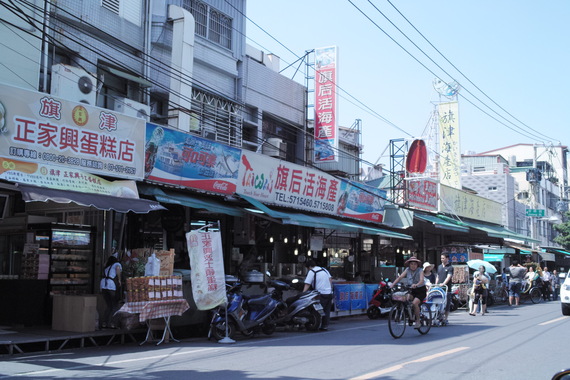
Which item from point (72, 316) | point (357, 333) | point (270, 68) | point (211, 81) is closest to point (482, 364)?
point (357, 333)

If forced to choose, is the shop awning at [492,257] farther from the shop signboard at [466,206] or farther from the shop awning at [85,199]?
the shop awning at [85,199]

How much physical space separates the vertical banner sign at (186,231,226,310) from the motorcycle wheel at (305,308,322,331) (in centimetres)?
268

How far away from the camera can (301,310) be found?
1366 cm

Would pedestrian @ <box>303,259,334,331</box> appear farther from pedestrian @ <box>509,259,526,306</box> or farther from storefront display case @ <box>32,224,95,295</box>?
pedestrian @ <box>509,259,526,306</box>

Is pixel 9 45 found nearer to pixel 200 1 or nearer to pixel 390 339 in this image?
pixel 200 1

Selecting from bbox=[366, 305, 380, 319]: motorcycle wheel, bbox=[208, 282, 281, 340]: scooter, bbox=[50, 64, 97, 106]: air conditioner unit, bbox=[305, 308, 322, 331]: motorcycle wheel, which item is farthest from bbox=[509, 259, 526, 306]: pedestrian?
bbox=[50, 64, 97, 106]: air conditioner unit

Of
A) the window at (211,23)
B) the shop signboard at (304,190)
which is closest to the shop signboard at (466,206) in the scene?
the shop signboard at (304,190)

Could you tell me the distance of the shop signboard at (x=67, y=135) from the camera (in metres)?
11.6

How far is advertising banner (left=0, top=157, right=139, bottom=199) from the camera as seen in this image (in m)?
11.3

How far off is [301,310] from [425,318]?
281 centimetres

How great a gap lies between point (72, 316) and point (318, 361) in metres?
5.66

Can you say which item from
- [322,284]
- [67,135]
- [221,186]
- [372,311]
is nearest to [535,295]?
[372,311]

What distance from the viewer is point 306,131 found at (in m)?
23.5

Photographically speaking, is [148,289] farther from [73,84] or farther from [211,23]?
[211,23]
